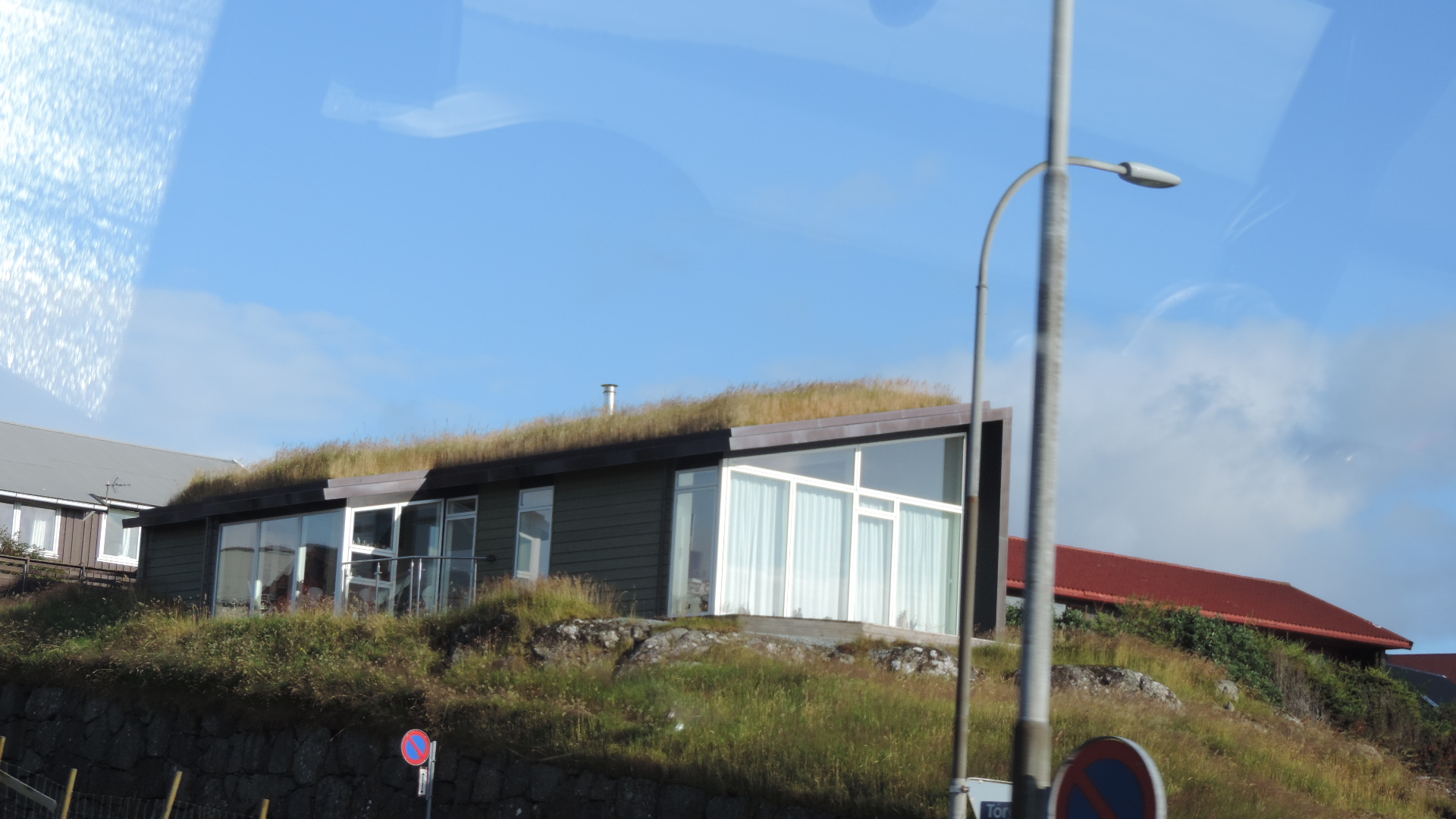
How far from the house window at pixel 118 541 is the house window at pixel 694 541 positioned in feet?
108

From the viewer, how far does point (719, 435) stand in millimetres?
22062

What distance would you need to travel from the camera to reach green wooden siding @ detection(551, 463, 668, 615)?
2314 centimetres

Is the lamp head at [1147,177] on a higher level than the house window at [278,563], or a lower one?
higher

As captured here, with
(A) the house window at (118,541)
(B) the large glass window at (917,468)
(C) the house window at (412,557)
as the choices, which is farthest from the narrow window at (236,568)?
(A) the house window at (118,541)

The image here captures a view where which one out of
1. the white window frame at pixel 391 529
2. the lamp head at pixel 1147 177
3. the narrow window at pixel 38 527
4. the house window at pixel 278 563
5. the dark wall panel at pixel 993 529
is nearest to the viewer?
the lamp head at pixel 1147 177

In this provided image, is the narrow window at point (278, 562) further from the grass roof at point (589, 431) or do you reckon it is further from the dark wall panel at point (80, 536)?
the dark wall panel at point (80, 536)

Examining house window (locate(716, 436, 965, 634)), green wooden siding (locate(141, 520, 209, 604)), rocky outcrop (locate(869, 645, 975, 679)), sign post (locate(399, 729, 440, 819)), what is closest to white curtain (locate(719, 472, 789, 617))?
house window (locate(716, 436, 965, 634))

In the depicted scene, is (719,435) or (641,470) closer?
(719,435)

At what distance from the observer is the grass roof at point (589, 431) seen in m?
23.9

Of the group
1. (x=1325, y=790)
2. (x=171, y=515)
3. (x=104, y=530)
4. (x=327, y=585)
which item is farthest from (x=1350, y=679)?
(x=104, y=530)

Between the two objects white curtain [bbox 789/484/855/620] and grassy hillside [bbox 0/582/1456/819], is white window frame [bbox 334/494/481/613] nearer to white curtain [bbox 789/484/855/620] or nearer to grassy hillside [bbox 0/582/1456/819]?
grassy hillside [bbox 0/582/1456/819]

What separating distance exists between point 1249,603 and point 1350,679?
13.4 metres

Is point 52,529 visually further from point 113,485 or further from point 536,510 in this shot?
point 536,510

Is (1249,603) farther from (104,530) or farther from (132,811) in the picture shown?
(104,530)
